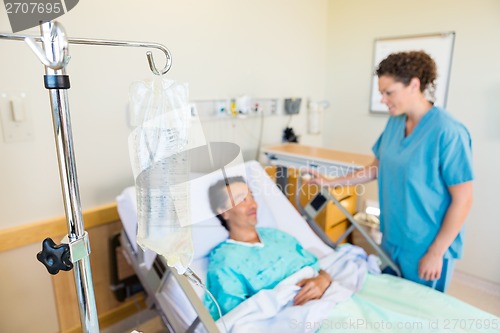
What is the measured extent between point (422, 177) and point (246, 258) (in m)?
0.80

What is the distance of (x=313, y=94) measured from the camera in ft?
9.26

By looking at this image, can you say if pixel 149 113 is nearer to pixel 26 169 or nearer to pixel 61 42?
pixel 61 42

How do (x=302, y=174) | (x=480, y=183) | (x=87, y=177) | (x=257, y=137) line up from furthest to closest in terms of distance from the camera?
1. (x=257, y=137)
2. (x=480, y=183)
3. (x=302, y=174)
4. (x=87, y=177)

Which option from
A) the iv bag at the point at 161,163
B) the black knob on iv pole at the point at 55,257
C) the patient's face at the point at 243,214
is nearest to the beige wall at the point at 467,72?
the patient's face at the point at 243,214

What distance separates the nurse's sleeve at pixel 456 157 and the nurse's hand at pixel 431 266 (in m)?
0.31

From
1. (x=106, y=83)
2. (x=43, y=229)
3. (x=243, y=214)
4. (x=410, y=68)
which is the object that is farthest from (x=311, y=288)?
(x=106, y=83)

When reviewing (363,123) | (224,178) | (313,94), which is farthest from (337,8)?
(224,178)

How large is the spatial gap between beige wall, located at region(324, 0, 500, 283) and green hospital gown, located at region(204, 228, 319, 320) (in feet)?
4.83

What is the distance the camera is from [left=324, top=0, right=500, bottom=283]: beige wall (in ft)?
6.86

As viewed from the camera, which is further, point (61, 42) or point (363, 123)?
point (363, 123)

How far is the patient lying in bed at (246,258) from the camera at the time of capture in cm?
120

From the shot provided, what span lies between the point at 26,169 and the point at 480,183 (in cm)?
260

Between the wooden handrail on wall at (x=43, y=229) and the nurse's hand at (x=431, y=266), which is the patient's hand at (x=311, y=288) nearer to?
the nurse's hand at (x=431, y=266)

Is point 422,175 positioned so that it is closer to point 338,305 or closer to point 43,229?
point 338,305
